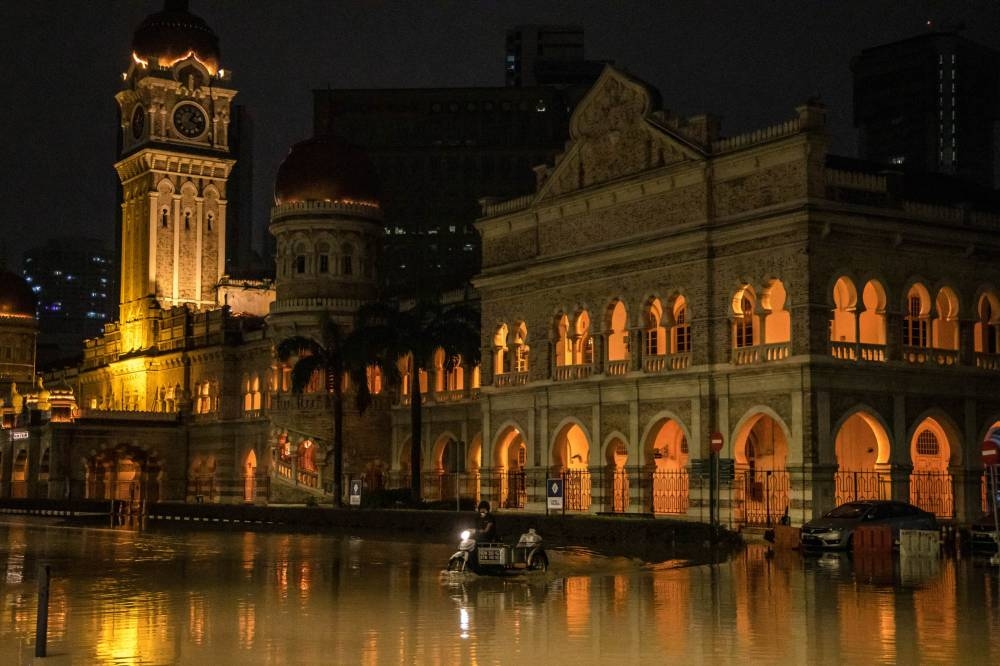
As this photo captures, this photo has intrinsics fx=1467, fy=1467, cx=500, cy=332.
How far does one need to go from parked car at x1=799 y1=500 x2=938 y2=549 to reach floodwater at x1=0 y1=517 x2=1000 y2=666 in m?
0.99

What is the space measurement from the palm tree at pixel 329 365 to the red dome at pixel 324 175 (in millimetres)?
7614

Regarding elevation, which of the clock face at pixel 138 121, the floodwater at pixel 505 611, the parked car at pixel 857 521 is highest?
the clock face at pixel 138 121

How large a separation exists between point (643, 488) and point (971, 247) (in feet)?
39.2

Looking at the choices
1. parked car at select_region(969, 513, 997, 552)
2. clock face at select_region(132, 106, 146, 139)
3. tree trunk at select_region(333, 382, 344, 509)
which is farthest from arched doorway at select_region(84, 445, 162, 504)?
parked car at select_region(969, 513, 997, 552)

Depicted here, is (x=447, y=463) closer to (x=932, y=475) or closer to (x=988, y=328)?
(x=932, y=475)

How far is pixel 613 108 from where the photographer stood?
1832 inches

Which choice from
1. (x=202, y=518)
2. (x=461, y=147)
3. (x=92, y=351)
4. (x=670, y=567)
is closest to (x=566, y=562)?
(x=670, y=567)

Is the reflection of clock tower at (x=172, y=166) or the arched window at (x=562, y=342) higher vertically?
the reflection of clock tower at (x=172, y=166)

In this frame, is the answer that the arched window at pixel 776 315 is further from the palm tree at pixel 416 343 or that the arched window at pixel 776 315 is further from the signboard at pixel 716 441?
the palm tree at pixel 416 343

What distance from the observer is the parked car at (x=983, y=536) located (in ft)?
109

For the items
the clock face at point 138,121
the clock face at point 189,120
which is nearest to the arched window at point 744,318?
the clock face at point 189,120

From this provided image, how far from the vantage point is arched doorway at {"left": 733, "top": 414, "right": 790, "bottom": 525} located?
41.0 meters

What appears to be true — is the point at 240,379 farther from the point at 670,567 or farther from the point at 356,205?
the point at 670,567

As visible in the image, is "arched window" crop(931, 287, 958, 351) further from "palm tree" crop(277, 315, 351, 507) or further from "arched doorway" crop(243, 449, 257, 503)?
"arched doorway" crop(243, 449, 257, 503)
